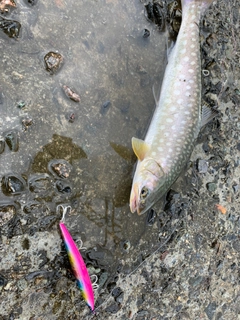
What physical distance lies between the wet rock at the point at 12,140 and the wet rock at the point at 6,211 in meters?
0.45

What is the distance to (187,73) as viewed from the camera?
3.25 metres

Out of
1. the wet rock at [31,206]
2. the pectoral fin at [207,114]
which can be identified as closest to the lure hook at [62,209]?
the wet rock at [31,206]

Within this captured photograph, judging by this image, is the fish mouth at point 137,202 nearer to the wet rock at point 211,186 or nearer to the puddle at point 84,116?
the puddle at point 84,116

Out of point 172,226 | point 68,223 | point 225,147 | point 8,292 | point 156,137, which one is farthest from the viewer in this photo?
point 225,147

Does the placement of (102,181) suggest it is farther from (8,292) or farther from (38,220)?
(8,292)

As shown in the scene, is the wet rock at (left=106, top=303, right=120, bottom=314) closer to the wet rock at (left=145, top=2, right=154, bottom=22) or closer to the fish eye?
the fish eye

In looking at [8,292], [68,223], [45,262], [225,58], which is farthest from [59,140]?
[225,58]

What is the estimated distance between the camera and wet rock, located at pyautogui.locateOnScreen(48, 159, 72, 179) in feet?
9.52

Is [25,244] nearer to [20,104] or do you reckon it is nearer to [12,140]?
[12,140]

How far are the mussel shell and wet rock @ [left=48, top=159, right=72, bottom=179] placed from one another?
0.31 m

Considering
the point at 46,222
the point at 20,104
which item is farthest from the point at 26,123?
the point at 46,222

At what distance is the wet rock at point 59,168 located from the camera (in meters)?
2.90

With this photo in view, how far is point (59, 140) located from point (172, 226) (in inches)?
54.7

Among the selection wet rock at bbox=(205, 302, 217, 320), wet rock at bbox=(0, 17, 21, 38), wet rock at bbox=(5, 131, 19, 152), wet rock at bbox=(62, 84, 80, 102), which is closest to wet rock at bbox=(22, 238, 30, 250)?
wet rock at bbox=(5, 131, 19, 152)
